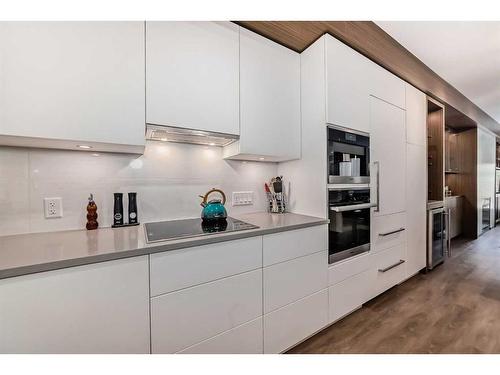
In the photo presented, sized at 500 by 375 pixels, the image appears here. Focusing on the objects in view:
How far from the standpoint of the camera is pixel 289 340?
52.6 inches

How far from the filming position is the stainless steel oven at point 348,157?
5.13ft

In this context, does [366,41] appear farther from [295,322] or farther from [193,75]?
[295,322]

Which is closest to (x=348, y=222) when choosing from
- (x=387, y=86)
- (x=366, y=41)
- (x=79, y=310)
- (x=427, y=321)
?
(x=427, y=321)

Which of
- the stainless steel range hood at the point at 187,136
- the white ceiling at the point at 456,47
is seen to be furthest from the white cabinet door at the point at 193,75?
the white ceiling at the point at 456,47

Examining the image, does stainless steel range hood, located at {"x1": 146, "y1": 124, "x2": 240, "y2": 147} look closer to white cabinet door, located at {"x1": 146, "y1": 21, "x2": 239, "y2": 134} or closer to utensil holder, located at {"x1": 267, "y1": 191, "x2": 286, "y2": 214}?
white cabinet door, located at {"x1": 146, "y1": 21, "x2": 239, "y2": 134}

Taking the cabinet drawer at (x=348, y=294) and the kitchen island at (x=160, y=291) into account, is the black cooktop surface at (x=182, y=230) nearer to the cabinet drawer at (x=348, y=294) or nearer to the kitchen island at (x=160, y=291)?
the kitchen island at (x=160, y=291)

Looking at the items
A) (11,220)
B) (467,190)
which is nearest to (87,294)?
(11,220)

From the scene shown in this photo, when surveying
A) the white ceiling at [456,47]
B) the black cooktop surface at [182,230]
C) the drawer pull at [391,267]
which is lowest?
the drawer pull at [391,267]

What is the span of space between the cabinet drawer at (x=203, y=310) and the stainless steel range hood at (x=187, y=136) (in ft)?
2.86

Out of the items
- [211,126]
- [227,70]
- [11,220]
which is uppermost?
[227,70]

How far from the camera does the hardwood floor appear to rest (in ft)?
4.60

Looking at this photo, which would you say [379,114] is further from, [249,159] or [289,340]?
[289,340]
